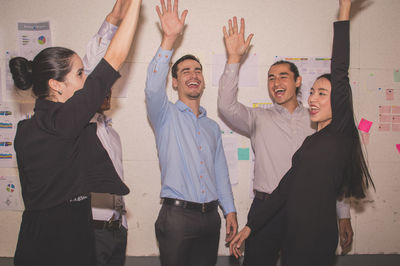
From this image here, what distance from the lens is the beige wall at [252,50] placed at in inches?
89.7

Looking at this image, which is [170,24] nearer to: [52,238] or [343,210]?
[52,238]

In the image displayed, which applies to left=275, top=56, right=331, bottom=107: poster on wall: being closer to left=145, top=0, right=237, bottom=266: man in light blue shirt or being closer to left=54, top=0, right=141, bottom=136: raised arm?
left=145, top=0, right=237, bottom=266: man in light blue shirt

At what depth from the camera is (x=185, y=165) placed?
179cm

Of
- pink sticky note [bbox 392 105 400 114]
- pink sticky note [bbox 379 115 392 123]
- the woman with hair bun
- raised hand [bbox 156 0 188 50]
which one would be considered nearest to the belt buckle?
the woman with hair bun

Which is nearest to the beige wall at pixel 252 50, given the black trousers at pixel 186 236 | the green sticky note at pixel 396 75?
the green sticky note at pixel 396 75

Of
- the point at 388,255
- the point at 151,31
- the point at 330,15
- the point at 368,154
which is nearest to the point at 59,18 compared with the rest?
the point at 151,31

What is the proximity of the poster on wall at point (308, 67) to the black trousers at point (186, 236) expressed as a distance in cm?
142

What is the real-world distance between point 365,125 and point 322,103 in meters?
1.34

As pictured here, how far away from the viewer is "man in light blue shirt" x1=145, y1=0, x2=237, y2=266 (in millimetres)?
1607

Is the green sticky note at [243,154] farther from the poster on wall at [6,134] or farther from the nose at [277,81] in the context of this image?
the poster on wall at [6,134]

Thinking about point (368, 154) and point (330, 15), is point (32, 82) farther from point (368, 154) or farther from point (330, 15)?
point (368, 154)

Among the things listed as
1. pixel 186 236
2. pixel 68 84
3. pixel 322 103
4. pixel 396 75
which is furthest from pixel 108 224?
pixel 396 75

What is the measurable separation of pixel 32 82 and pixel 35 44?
1.45m

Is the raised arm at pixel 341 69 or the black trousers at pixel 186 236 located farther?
the black trousers at pixel 186 236
